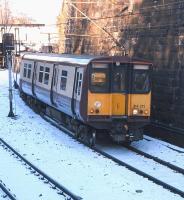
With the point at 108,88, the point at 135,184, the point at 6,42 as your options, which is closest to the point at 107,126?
the point at 108,88

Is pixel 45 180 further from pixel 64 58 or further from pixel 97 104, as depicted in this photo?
pixel 64 58

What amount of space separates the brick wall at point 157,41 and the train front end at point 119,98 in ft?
5.75

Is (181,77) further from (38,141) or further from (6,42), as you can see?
(6,42)

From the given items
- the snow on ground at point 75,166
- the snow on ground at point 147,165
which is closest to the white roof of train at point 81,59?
the snow on ground at point 75,166

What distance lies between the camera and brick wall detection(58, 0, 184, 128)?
1795 centimetres

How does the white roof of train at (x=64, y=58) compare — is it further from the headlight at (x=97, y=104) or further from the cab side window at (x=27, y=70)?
the headlight at (x=97, y=104)

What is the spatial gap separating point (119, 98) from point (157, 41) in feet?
13.1

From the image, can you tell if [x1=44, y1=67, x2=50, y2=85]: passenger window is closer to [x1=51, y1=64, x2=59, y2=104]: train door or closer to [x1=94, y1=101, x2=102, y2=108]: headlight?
[x1=51, y1=64, x2=59, y2=104]: train door

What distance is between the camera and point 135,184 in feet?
40.3

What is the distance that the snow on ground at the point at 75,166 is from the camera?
38.1 ft

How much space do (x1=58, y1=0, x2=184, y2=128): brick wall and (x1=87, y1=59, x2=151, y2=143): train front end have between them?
175 centimetres

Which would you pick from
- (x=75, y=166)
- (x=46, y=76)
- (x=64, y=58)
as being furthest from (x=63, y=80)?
(x=75, y=166)

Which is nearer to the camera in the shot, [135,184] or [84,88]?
[135,184]

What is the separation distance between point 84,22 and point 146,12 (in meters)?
10.1
